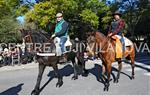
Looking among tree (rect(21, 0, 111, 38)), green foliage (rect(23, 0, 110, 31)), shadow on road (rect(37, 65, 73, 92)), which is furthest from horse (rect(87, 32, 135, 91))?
green foliage (rect(23, 0, 110, 31))

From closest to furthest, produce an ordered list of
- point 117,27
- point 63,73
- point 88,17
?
point 117,27 → point 63,73 → point 88,17

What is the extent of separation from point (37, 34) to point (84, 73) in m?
4.37

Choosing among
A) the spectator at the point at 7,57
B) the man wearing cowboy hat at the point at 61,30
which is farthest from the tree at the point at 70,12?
the man wearing cowboy hat at the point at 61,30

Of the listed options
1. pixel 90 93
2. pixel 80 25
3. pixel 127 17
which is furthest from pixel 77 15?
pixel 90 93

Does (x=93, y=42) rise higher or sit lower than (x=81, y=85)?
Answer: higher

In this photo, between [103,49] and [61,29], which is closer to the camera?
[103,49]

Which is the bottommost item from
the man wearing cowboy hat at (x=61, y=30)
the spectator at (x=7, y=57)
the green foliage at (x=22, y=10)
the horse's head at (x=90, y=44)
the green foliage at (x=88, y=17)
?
the spectator at (x=7, y=57)

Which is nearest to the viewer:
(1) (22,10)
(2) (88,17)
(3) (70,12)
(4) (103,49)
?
(4) (103,49)

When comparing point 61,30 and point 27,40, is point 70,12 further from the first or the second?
point 27,40

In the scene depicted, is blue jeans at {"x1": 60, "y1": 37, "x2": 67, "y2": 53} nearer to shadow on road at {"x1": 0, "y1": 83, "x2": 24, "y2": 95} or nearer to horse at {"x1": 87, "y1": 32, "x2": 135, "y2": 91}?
horse at {"x1": 87, "y1": 32, "x2": 135, "y2": 91}

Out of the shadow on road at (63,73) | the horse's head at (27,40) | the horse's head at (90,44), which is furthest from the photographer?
the shadow on road at (63,73)

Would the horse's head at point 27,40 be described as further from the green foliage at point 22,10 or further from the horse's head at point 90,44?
the green foliage at point 22,10

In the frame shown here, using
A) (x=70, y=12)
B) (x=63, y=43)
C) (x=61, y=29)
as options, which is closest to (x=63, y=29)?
(x=61, y=29)

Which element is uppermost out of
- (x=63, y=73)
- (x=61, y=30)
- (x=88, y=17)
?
(x=88, y=17)
